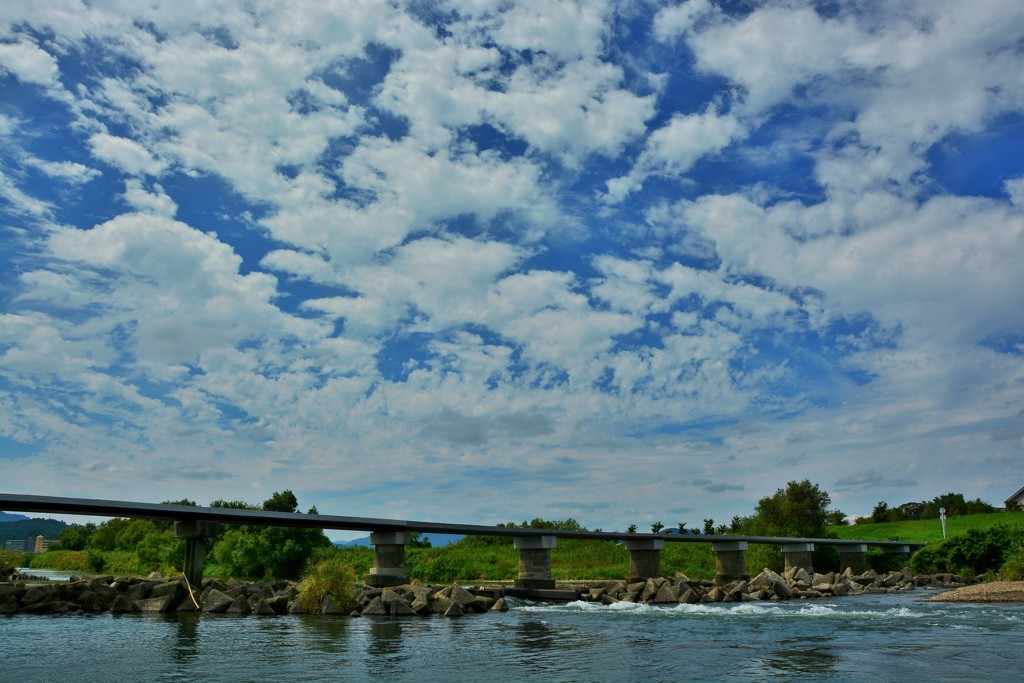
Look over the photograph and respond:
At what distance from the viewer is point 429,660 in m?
21.5

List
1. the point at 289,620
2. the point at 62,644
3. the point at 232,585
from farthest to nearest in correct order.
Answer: the point at 232,585, the point at 289,620, the point at 62,644

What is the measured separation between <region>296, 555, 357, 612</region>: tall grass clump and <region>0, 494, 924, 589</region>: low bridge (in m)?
8.06

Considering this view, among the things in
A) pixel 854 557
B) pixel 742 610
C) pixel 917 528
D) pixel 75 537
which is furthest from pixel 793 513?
pixel 75 537

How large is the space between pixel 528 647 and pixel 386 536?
84.7ft

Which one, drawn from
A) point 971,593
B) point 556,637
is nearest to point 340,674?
point 556,637

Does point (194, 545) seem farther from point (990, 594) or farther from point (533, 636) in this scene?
point (990, 594)

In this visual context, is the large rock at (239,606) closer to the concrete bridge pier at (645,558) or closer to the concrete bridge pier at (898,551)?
the concrete bridge pier at (645,558)

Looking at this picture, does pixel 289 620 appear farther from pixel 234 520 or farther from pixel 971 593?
pixel 971 593

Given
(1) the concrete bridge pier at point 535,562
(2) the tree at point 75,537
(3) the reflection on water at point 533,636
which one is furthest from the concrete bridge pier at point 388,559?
(2) the tree at point 75,537

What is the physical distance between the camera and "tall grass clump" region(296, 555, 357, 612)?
37000mm

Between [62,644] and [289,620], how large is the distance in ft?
34.3

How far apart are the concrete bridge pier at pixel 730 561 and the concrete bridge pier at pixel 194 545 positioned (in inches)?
1654

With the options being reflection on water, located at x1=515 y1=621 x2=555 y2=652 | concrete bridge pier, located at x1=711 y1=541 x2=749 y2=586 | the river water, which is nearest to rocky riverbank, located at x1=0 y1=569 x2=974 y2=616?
the river water

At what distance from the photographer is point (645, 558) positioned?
63000 mm
